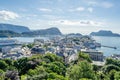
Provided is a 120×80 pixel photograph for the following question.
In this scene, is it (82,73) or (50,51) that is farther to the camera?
(50,51)

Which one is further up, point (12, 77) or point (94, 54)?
point (12, 77)

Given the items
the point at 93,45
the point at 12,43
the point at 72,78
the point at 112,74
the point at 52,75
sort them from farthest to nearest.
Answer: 1. the point at 12,43
2. the point at 93,45
3. the point at 112,74
4. the point at 72,78
5. the point at 52,75

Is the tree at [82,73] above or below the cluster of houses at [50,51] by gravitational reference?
above

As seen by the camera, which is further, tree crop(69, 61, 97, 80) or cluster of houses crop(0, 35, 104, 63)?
cluster of houses crop(0, 35, 104, 63)

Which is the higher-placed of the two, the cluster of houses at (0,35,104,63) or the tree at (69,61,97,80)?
the tree at (69,61,97,80)

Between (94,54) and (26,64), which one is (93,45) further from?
(26,64)

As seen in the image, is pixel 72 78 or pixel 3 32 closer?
pixel 72 78


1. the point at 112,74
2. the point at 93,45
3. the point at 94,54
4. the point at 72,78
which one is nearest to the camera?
the point at 72,78

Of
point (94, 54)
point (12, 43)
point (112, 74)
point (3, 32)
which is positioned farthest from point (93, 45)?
point (112, 74)

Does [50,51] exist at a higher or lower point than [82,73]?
lower

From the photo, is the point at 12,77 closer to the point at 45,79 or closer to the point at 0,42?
the point at 45,79

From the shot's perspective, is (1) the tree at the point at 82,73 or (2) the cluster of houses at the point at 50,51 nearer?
(1) the tree at the point at 82,73
